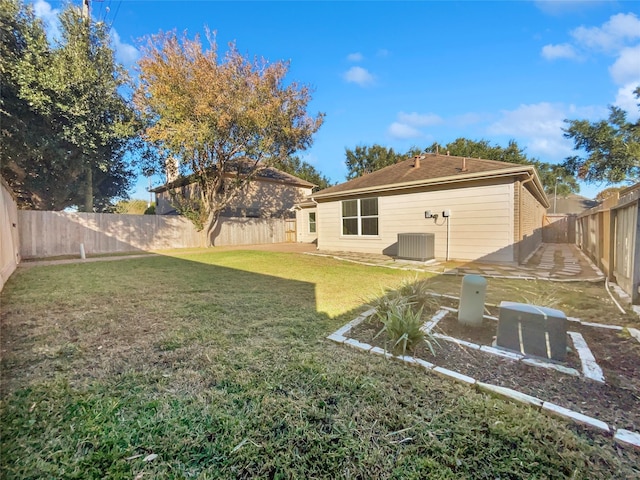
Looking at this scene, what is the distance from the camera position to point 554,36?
24.2 ft

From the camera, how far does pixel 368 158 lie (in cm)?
2997

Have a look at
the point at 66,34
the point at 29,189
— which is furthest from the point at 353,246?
the point at 29,189

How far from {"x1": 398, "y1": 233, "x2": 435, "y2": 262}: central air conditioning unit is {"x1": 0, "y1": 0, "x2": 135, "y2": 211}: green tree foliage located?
1262cm

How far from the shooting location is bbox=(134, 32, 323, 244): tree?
36.1ft

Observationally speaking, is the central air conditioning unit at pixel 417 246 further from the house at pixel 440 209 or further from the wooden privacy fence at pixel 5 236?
the wooden privacy fence at pixel 5 236

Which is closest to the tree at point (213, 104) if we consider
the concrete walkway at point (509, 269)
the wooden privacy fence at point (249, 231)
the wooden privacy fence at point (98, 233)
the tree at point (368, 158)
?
the wooden privacy fence at point (98, 233)

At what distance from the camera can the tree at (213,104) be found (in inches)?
433

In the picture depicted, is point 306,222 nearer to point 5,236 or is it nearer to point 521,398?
point 5,236

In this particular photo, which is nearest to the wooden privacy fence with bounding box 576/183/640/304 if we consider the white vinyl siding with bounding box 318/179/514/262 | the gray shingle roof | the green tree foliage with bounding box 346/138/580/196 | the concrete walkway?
the concrete walkway

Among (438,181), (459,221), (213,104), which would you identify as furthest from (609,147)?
(213,104)

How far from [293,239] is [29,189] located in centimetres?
1419

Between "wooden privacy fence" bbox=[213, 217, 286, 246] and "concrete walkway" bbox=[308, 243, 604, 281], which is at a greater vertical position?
"wooden privacy fence" bbox=[213, 217, 286, 246]

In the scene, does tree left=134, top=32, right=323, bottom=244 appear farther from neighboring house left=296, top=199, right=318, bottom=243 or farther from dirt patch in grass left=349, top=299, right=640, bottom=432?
dirt patch in grass left=349, top=299, right=640, bottom=432

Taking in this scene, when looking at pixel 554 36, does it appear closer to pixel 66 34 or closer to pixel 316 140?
pixel 316 140
